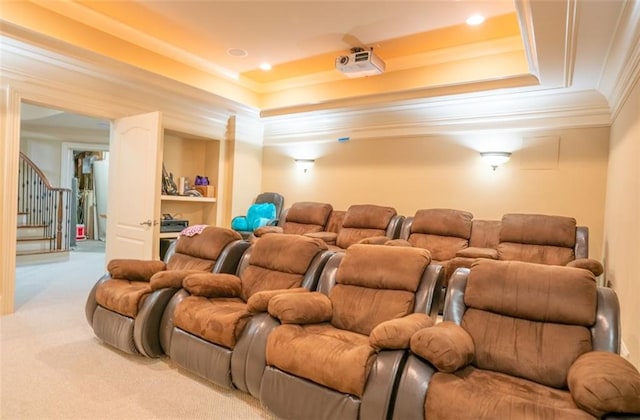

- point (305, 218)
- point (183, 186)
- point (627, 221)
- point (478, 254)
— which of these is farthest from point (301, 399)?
point (183, 186)

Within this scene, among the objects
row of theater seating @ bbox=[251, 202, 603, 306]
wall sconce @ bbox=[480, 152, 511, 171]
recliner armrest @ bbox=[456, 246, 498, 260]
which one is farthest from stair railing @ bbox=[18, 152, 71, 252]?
wall sconce @ bbox=[480, 152, 511, 171]

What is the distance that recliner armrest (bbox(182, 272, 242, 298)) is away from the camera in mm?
2718

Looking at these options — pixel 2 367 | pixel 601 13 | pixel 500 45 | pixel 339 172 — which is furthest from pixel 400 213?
pixel 2 367

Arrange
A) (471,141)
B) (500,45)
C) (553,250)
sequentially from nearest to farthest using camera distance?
(553,250) → (500,45) → (471,141)

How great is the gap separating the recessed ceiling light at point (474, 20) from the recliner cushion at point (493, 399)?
3025 mm

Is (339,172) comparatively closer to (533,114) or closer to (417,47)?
(417,47)

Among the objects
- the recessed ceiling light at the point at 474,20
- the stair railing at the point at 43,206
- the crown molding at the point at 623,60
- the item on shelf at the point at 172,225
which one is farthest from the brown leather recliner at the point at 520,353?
the stair railing at the point at 43,206

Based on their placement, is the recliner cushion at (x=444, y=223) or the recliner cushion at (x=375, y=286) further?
the recliner cushion at (x=444, y=223)

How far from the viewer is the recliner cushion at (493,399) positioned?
1437mm

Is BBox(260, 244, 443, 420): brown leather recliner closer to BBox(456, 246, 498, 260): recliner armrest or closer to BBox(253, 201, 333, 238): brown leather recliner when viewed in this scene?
BBox(456, 246, 498, 260): recliner armrest

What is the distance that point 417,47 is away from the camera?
4.21m

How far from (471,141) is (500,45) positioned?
1145mm

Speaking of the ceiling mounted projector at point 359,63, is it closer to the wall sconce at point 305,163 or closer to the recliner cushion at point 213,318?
the wall sconce at point 305,163

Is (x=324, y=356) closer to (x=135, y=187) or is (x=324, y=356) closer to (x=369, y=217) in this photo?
(x=369, y=217)
